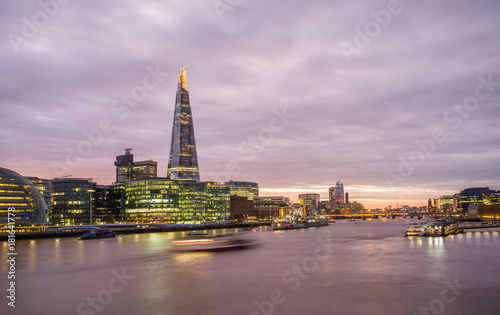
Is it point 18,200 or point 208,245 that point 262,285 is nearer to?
point 208,245

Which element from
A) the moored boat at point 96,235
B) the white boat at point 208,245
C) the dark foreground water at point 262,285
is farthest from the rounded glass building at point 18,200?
the dark foreground water at point 262,285

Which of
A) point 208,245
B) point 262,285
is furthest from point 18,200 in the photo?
point 262,285

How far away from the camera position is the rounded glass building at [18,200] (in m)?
122

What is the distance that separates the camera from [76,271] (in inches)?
1971

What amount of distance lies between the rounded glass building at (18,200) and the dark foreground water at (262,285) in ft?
234

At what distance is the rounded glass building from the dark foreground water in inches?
2811

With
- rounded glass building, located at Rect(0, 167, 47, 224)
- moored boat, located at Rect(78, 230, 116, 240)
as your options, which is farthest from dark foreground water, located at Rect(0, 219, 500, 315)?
rounded glass building, located at Rect(0, 167, 47, 224)

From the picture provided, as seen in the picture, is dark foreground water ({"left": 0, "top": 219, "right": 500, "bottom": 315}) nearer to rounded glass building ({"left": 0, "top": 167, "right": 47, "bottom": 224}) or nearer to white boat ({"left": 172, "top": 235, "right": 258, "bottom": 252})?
white boat ({"left": 172, "top": 235, "right": 258, "bottom": 252})

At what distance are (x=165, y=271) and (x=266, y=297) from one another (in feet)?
62.9

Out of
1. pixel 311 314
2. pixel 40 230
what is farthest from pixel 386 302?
pixel 40 230

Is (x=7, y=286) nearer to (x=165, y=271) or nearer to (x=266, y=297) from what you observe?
(x=165, y=271)

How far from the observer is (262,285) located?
39.3 metres

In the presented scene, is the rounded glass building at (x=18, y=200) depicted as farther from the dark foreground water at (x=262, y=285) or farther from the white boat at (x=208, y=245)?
the dark foreground water at (x=262, y=285)

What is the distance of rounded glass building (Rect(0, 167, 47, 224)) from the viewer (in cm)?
12152
